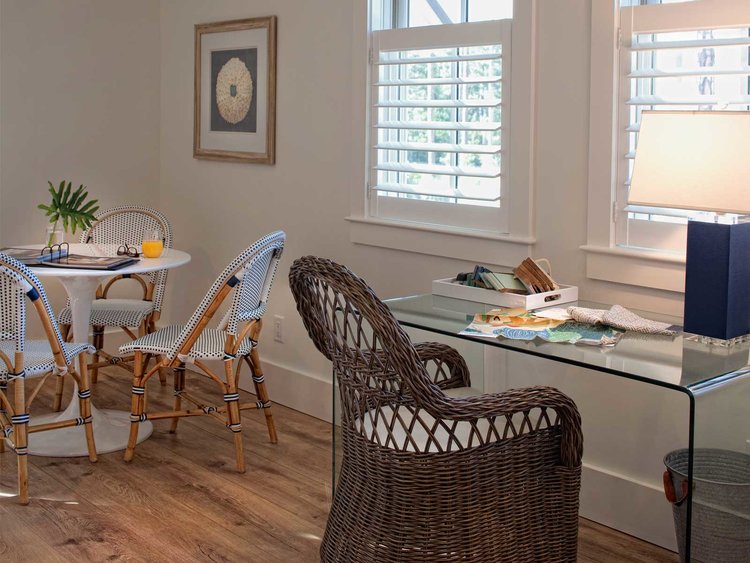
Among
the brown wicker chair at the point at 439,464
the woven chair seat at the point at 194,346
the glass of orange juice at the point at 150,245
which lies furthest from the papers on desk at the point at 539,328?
the glass of orange juice at the point at 150,245

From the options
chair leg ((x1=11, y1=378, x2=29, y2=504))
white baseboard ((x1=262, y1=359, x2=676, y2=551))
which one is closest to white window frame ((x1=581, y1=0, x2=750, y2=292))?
white baseboard ((x1=262, y1=359, x2=676, y2=551))

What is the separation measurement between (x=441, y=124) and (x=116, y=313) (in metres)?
1.69

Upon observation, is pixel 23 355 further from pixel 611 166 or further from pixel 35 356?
pixel 611 166

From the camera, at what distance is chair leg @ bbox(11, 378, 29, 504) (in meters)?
3.22

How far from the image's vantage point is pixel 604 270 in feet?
10.0

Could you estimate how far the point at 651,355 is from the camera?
2.25 meters

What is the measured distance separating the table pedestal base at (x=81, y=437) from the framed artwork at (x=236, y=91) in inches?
52.7

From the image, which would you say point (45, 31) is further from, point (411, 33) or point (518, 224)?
point (518, 224)

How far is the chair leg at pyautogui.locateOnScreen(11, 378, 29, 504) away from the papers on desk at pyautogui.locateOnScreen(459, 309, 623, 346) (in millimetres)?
1614

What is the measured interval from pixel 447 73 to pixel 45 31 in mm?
2206

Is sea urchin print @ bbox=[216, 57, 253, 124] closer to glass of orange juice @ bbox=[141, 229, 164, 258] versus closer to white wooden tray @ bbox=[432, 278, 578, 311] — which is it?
A: glass of orange juice @ bbox=[141, 229, 164, 258]

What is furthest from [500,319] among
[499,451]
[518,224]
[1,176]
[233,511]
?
[1,176]

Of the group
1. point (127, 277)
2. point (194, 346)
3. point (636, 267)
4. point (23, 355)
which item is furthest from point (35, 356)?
point (636, 267)

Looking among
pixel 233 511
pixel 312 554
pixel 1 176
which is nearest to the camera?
pixel 312 554
